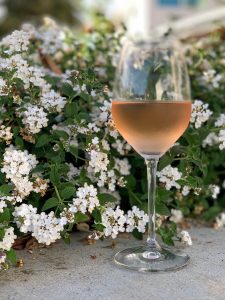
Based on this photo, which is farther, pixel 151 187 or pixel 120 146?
pixel 120 146

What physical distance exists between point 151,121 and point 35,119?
0.46m

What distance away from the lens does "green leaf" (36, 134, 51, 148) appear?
198 centimetres

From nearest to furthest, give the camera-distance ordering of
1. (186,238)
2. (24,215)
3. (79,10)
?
(24,215), (186,238), (79,10)

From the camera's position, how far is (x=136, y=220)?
6.48 ft

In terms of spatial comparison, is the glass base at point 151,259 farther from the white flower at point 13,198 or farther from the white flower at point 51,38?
the white flower at point 51,38

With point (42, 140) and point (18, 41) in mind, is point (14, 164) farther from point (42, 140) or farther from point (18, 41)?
point (18, 41)

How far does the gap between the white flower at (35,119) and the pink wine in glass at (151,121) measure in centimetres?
31

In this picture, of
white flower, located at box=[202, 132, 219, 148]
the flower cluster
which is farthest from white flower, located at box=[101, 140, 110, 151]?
white flower, located at box=[202, 132, 219, 148]

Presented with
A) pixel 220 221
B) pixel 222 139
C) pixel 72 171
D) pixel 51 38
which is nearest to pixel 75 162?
pixel 72 171

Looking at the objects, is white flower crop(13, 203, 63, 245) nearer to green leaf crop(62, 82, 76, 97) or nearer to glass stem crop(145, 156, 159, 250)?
glass stem crop(145, 156, 159, 250)

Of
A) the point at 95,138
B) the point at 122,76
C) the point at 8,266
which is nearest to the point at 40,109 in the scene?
the point at 95,138

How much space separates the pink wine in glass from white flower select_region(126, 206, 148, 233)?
0.30 m

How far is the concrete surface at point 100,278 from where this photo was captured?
158cm

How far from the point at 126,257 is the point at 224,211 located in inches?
29.2
